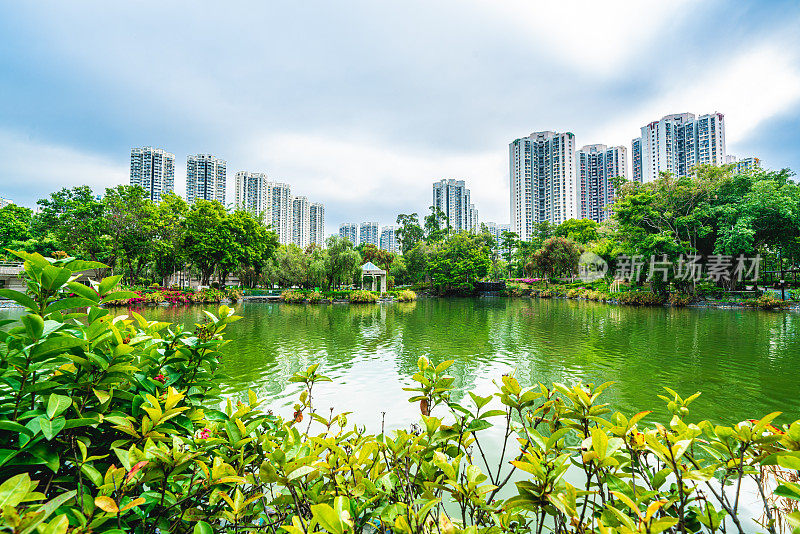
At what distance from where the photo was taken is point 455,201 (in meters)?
65.2

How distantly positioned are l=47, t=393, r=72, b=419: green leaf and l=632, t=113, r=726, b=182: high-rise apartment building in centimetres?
4328

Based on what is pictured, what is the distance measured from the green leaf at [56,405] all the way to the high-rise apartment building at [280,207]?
61836 mm

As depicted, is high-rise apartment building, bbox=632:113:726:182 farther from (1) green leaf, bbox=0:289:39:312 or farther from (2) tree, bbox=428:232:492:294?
(1) green leaf, bbox=0:289:39:312

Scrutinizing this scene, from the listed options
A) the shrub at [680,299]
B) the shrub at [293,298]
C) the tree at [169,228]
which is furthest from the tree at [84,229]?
the shrub at [680,299]

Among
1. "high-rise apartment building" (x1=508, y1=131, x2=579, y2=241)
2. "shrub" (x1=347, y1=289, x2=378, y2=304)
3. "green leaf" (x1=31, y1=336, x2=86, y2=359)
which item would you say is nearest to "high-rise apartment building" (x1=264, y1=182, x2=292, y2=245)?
"shrub" (x1=347, y1=289, x2=378, y2=304)

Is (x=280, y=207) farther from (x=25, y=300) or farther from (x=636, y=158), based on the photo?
(x=25, y=300)

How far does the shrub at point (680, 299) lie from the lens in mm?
21047

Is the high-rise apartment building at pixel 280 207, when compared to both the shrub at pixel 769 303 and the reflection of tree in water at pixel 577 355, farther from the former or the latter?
the shrub at pixel 769 303

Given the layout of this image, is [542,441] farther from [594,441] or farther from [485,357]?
[485,357]

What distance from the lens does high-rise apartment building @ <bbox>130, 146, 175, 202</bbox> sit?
47.3 m

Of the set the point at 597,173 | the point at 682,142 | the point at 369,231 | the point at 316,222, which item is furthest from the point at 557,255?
the point at 369,231

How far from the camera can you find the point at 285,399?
5.01m

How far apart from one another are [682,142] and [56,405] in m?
53.3

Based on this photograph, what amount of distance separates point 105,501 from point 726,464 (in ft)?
5.75
